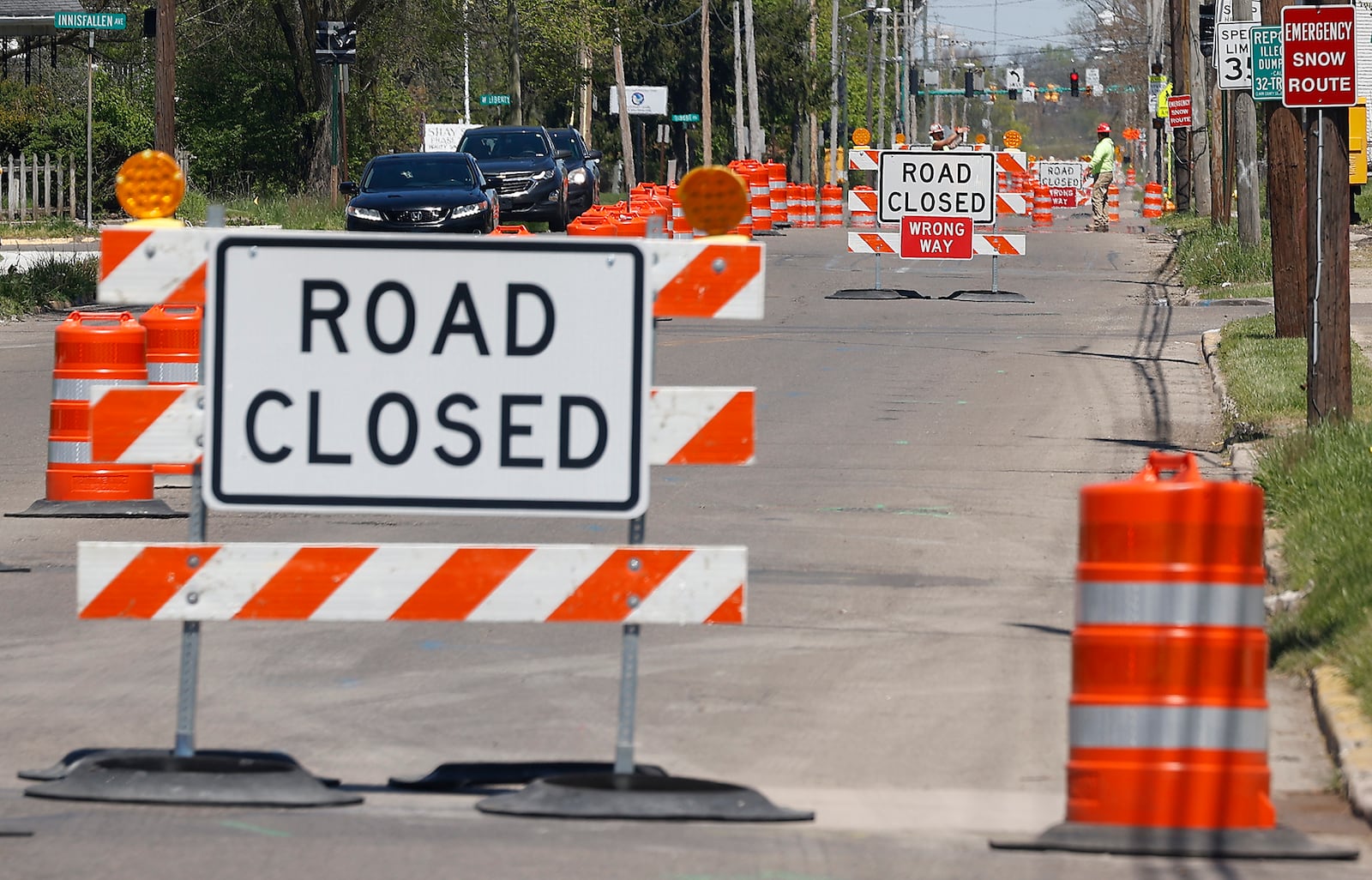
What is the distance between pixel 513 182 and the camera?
36406mm

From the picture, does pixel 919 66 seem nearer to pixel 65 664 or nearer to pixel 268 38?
pixel 268 38

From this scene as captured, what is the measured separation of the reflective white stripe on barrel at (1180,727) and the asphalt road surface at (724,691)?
0.29 metres

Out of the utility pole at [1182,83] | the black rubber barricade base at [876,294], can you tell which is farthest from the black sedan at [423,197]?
the utility pole at [1182,83]

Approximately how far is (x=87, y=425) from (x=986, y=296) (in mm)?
14901

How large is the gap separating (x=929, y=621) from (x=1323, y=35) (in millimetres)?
5415

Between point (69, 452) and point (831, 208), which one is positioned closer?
point (69, 452)

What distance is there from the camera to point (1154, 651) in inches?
200

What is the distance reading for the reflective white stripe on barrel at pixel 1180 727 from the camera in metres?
5.07

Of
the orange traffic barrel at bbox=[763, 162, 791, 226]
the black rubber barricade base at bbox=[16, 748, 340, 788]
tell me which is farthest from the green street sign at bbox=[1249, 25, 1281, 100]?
the orange traffic barrel at bbox=[763, 162, 791, 226]

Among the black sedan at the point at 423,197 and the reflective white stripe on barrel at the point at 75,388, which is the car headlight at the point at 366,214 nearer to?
the black sedan at the point at 423,197

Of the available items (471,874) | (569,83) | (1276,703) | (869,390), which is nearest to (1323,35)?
(869,390)

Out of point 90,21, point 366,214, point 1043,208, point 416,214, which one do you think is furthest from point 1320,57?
point 1043,208

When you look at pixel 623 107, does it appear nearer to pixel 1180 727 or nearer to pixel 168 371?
pixel 168 371

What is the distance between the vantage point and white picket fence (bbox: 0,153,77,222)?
36.0 metres
